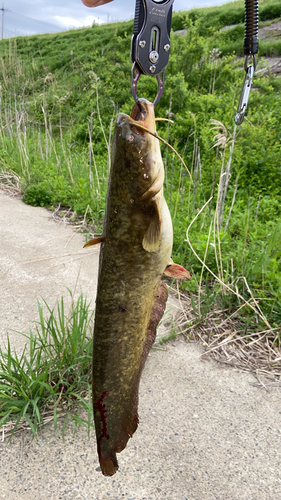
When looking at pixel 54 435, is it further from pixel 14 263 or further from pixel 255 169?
pixel 255 169

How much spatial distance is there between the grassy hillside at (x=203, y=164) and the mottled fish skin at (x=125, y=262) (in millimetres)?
1521

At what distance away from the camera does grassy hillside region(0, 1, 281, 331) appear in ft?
10.6

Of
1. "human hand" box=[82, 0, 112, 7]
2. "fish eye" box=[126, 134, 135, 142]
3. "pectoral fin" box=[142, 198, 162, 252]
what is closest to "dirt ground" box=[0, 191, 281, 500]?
"pectoral fin" box=[142, 198, 162, 252]

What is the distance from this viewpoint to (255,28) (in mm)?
1667

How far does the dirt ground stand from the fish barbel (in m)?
0.70

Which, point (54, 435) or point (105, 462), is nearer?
point (105, 462)

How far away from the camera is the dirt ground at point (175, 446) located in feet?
6.23

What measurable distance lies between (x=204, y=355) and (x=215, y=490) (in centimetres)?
105

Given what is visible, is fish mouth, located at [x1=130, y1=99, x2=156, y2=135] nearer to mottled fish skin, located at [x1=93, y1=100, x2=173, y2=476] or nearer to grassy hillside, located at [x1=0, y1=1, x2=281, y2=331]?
mottled fish skin, located at [x1=93, y1=100, x2=173, y2=476]

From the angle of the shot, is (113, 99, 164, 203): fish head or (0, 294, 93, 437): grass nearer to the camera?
(113, 99, 164, 203): fish head

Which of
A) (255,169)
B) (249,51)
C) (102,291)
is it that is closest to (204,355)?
(102,291)

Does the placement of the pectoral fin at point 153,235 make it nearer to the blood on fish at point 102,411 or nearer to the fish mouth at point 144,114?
the fish mouth at point 144,114

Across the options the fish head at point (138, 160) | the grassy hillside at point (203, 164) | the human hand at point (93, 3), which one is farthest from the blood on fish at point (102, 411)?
the human hand at point (93, 3)

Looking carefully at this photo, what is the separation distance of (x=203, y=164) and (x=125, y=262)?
17.1 feet
